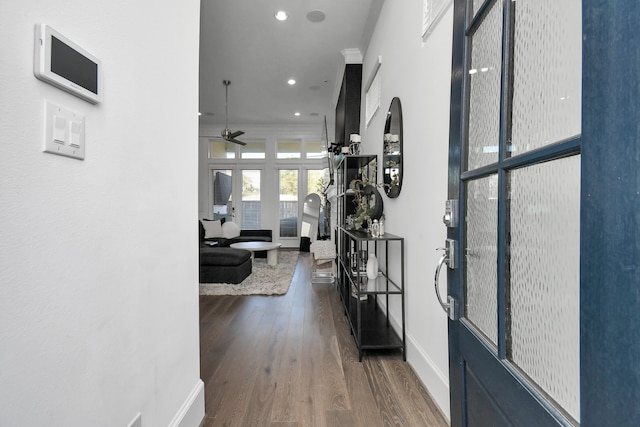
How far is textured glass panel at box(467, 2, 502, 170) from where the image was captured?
31.3 inches

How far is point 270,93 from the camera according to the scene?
19.9 ft

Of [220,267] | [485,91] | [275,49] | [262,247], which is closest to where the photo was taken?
[485,91]

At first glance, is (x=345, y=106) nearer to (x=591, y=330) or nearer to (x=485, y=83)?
(x=485, y=83)

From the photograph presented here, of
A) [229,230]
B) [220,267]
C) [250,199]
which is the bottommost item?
[220,267]

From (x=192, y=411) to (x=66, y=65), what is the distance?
4.75 ft

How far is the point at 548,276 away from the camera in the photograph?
0.63 m

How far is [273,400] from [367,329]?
41.8 inches

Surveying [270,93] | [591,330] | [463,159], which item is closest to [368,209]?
[463,159]

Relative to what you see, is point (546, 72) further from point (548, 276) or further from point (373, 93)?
point (373, 93)

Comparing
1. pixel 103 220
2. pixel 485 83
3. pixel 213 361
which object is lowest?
pixel 213 361

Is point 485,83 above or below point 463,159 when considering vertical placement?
above

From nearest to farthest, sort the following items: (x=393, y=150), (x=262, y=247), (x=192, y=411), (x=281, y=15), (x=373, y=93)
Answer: (x=192, y=411), (x=393, y=150), (x=281, y=15), (x=373, y=93), (x=262, y=247)

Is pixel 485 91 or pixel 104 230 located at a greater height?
pixel 485 91

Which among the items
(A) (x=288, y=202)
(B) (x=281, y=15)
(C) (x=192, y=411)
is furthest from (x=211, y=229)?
(C) (x=192, y=411)
